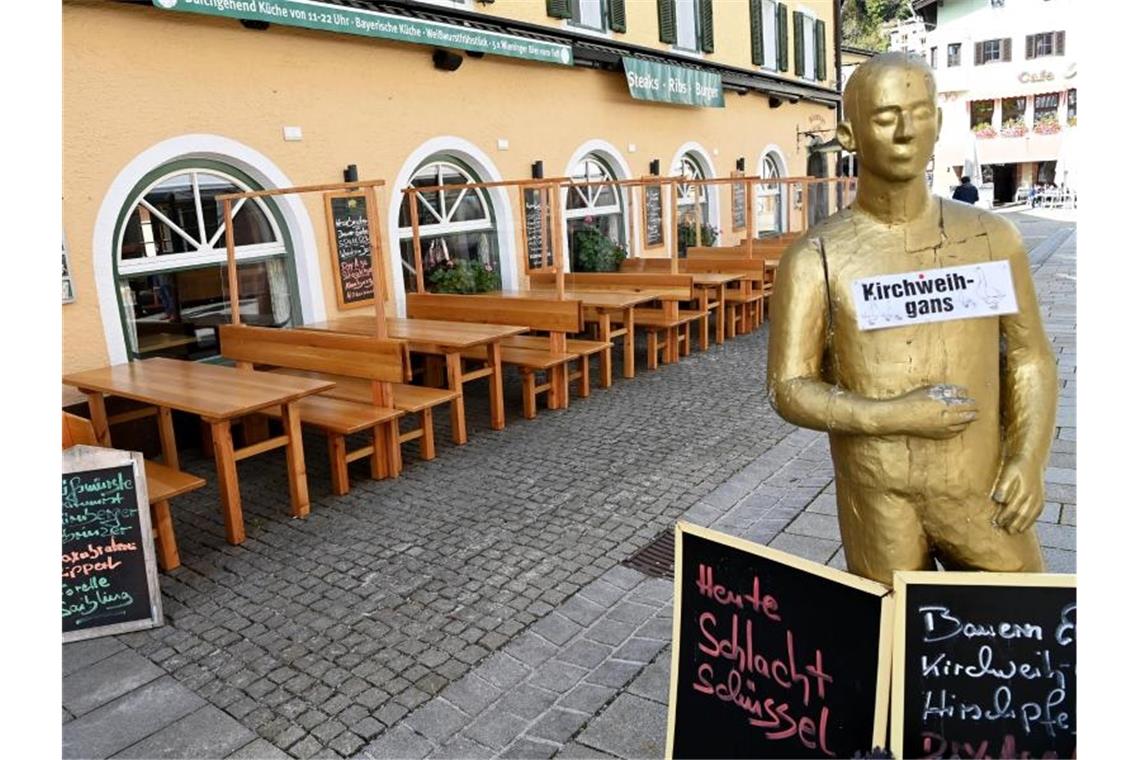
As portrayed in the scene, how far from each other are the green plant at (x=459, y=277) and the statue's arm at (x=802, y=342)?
7.07m

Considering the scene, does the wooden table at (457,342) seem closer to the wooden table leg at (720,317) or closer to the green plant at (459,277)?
the green plant at (459,277)

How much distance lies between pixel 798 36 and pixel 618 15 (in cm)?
840

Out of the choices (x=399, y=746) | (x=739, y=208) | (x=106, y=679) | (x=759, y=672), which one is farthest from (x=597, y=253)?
(x=759, y=672)

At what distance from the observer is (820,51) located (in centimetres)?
2027

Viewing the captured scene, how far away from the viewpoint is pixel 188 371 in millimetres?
5805

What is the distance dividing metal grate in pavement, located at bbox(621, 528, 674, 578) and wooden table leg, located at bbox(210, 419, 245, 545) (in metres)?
2.28

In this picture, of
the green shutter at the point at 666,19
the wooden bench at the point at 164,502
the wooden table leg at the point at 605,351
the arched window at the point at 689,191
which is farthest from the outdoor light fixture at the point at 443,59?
the arched window at the point at 689,191

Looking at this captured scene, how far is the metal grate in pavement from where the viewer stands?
4148 millimetres

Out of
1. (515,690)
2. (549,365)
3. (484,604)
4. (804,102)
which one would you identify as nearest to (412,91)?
(549,365)

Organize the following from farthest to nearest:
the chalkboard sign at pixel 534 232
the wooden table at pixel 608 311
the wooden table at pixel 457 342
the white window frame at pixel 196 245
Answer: the chalkboard sign at pixel 534 232 < the wooden table at pixel 608 311 < the white window frame at pixel 196 245 < the wooden table at pixel 457 342

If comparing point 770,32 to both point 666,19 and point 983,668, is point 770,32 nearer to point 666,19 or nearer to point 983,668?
point 666,19

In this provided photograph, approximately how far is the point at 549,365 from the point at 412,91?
12.7ft

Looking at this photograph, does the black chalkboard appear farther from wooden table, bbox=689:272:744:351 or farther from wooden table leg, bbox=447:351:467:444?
wooden table leg, bbox=447:351:467:444

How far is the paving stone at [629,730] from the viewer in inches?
110
